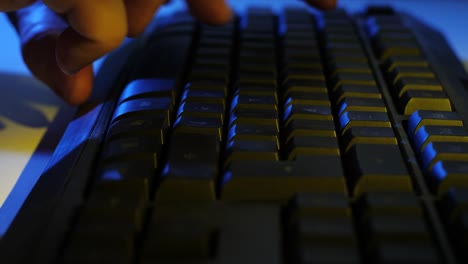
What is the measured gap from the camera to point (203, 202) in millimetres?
332

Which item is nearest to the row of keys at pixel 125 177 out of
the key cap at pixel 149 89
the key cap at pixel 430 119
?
the key cap at pixel 149 89

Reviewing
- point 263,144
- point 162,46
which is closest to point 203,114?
point 263,144

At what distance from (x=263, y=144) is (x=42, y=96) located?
0.30 meters

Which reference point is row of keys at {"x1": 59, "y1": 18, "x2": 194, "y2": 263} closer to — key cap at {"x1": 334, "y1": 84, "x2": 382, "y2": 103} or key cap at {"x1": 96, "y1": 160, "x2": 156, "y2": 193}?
key cap at {"x1": 96, "y1": 160, "x2": 156, "y2": 193}

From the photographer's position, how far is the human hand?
1.31 ft

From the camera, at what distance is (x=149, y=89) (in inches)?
18.2

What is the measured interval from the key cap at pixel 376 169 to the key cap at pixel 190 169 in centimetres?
10

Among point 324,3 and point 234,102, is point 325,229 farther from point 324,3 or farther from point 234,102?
point 324,3

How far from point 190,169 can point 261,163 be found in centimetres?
5

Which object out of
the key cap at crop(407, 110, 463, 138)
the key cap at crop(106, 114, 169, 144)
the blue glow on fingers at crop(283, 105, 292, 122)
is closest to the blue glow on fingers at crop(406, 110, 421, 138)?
the key cap at crop(407, 110, 463, 138)

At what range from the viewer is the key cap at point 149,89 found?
0.45 metres

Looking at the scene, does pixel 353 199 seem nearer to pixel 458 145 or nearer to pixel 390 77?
pixel 458 145

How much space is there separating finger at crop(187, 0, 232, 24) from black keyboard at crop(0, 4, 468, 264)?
35 millimetres

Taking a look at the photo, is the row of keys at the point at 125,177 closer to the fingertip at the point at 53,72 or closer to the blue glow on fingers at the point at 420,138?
the fingertip at the point at 53,72
